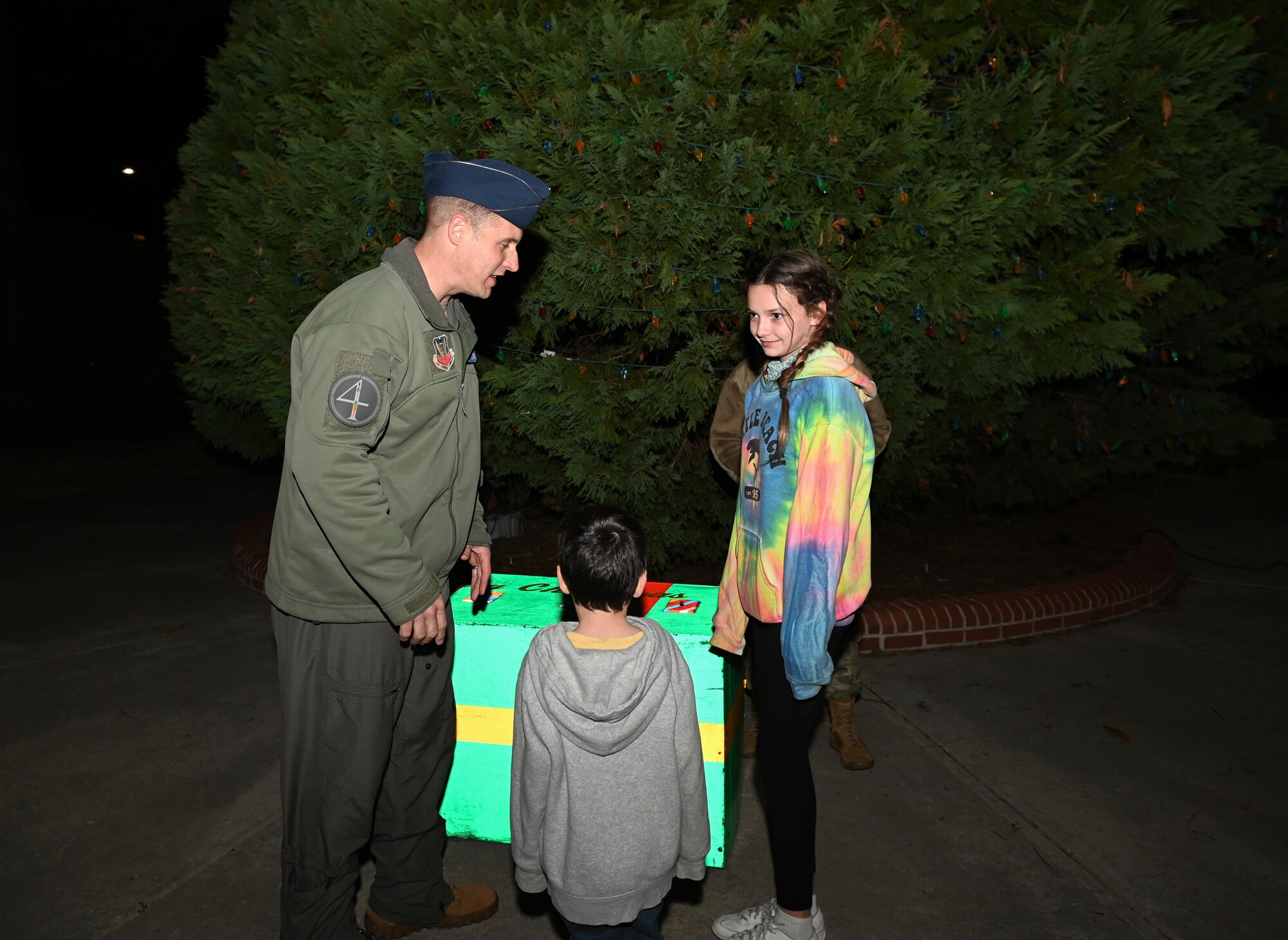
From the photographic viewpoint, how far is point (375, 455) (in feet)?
7.29

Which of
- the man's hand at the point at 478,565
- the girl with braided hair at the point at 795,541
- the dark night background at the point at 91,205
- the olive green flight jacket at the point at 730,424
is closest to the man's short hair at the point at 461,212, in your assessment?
the girl with braided hair at the point at 795,541

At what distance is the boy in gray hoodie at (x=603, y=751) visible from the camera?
2029 millimetres

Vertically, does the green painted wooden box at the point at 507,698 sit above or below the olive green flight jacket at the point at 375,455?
below

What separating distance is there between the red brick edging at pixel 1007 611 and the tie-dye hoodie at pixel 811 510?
8.50ft

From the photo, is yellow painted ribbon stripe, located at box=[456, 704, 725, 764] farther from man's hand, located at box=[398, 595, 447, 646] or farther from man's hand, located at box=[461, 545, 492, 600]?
man's hand, located at box=[398, 595, 447, 646]

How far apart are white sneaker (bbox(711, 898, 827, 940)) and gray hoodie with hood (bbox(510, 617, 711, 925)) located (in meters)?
0.59

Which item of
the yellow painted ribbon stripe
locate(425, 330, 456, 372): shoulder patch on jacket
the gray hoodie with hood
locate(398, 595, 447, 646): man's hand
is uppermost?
locate(425, 330, 456, 372): shoulder patch on jacket

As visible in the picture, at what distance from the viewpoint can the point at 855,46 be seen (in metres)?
4.00

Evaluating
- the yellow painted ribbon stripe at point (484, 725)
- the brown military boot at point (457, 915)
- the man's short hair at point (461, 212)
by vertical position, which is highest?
the man's short hair at point (461, 212)

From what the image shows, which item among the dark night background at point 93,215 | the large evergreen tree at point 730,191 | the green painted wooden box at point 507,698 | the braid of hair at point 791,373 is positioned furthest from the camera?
the dark night background at point 93,215

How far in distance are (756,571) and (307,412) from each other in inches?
45.9

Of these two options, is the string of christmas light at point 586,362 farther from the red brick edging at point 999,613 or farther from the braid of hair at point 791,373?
the braid of hair at point 791,373

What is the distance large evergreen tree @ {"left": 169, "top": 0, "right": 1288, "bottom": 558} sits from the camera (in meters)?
3.98

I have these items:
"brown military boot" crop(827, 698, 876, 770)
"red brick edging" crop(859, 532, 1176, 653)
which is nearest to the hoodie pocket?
"brown military boot" crop(827, 698, 876, 770)
